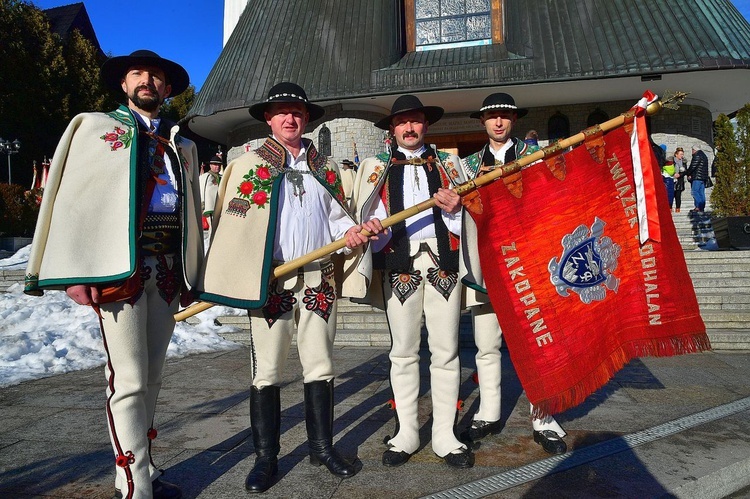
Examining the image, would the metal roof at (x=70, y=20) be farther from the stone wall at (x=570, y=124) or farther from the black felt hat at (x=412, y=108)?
the black felt hat at (x=412, y=108)

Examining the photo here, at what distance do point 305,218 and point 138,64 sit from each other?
1268 millimetres

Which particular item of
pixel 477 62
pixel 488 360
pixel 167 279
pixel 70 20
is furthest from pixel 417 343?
pixel 70 20

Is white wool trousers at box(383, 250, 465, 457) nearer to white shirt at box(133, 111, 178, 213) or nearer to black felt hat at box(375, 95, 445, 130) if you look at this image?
black felt hat at box(375, 95, 445, 130)

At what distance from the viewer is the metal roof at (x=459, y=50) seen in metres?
15.5

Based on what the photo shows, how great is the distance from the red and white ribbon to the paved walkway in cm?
139

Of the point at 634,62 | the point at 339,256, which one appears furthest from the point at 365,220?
the point at 634,62

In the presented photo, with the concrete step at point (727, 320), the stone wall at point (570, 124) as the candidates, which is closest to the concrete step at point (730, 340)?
the concrete step at point (727, 320)

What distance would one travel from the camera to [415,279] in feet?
12.0

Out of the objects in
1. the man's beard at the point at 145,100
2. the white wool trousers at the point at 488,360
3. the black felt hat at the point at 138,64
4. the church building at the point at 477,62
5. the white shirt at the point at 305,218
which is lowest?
the white wool trousers at the point at 488,360

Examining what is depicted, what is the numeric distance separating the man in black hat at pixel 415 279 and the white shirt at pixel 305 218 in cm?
21

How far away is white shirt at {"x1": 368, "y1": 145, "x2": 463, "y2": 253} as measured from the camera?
12.0 feet

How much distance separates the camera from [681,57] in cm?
1505

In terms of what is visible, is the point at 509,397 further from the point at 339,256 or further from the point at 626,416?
the point at 339,256

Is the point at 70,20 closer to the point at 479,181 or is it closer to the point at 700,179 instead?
the point at 700,179
